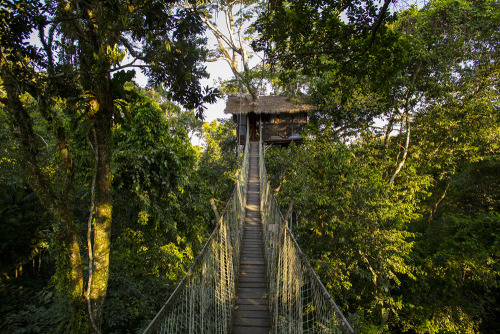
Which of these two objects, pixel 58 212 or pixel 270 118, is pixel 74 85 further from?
pixel 270 118

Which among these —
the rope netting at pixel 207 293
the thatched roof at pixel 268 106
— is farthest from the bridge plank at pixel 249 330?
the thatched roof at pixel 268 106

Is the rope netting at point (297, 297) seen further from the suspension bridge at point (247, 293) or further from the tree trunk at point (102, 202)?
the tree trunk at point (102, 202)

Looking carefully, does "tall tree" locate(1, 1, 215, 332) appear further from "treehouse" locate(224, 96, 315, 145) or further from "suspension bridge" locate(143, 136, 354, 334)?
"treehouse" locate(224, 96, 315, 145)

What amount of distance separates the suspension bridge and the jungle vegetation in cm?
81

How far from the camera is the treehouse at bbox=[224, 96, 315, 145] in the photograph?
33.0 ft

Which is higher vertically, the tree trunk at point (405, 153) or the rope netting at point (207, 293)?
the tree trunk at point (405, 153)

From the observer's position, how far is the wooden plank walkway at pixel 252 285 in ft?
8.58

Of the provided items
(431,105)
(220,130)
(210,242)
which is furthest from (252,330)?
(220,130)

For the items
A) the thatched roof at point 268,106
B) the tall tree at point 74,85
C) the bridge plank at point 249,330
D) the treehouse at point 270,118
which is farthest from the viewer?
the treehouse at point 270,118

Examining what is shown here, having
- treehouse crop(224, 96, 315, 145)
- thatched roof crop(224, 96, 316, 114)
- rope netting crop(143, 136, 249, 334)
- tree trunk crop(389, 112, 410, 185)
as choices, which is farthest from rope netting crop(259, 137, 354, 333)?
treehouse crop(224, 96, 315, 145)

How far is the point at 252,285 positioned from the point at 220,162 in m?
6.31

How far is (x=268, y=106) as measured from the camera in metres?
10.2

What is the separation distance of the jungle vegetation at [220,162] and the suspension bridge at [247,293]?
32.0 inches

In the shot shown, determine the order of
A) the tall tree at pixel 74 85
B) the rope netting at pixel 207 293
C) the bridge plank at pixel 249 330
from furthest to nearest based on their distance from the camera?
the bridge plank at pixel 249 330
the tall tree at pixel 74 85
the rope netting at pixel 207 293
